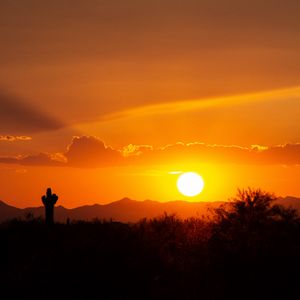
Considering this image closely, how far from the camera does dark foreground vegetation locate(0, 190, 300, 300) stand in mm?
17609

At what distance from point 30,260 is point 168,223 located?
10453mm

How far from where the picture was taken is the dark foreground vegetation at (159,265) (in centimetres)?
1761

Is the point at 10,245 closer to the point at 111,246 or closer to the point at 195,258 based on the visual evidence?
the point at 111,246

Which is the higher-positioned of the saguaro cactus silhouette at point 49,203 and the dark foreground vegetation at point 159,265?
the saguaro cactus silhouette at point 49,203

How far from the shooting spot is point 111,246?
2197 cm

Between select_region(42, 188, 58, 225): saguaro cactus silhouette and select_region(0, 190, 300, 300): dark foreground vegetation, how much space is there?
7006 mm

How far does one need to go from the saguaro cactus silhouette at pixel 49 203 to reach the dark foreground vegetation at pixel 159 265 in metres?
7.01

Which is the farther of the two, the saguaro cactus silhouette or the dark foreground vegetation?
the saguaro cactus silhouette

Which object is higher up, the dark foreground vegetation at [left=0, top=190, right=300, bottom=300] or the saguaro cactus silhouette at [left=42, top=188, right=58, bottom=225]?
Answer: the saguaro cactus silhouette at [left=42, top=188, right=58, bottom=225]

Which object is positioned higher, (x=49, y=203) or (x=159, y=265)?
(x=49, y=203)

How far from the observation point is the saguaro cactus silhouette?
3319 centimetres

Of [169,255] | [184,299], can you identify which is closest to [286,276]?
[184,299]

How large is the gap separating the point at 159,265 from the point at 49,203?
1547 cm

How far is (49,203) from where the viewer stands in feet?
115
